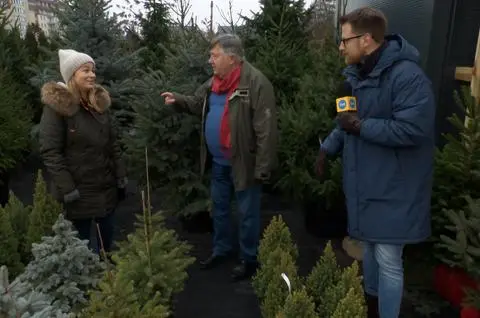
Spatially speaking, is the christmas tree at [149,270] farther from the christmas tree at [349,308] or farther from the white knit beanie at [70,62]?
the white knit beanie at [70,62]

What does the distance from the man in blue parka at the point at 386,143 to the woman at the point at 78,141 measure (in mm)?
1895

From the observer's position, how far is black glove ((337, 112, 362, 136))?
2.61m

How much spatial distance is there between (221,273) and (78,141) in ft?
6.35

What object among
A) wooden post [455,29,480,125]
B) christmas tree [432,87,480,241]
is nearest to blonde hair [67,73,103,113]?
christmas tree [432,87,480,241]

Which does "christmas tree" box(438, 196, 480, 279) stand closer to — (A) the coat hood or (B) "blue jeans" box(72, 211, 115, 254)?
(A) the coat hood

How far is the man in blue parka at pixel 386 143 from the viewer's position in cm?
247

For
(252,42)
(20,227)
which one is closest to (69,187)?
(20,227)

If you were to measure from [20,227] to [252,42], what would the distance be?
5.04 meters

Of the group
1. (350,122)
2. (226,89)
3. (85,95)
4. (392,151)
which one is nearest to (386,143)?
(392,151)

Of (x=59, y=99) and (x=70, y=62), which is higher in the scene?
(x=70, y=62)

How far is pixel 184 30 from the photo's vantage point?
5.14 m

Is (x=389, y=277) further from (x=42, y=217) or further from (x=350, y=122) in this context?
(x=42, y=217)

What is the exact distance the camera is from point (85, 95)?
333 cm

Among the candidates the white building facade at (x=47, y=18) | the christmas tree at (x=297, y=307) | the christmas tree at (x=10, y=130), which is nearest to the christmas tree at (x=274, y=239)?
the christmas tree at (x=297, y=307)
